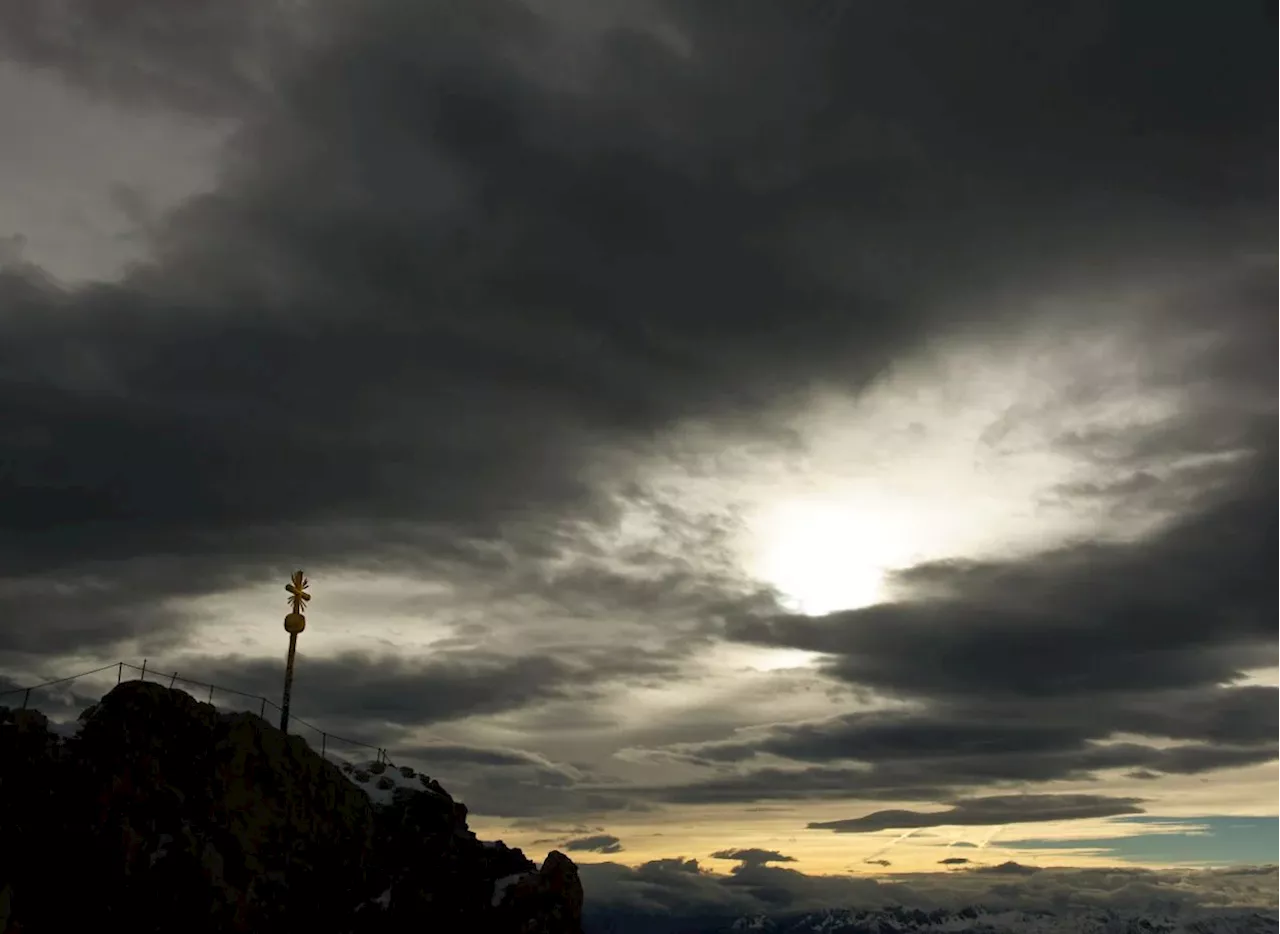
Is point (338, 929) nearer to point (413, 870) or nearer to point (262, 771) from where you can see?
point (413, 870)

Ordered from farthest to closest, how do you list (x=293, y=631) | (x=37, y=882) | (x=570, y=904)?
(x=293, y=631)
(x=570, y=904)
(x=37, y=882)

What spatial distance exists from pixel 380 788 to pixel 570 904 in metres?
23.4

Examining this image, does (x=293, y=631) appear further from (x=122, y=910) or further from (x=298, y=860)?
(x=122, y=910)

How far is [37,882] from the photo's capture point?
66562mm

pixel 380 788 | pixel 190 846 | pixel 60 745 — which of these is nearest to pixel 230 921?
pixel 190 846

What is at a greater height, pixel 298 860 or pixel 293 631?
pixel 293 631

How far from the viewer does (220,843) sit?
75062 millimetres

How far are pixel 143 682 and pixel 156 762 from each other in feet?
23.9

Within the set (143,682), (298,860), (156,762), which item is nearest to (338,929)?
(298,860)

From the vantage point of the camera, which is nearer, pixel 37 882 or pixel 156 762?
pixel 37 882

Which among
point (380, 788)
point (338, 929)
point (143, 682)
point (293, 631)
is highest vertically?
point (293, 631)

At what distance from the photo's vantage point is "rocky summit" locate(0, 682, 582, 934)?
6806 centimetres

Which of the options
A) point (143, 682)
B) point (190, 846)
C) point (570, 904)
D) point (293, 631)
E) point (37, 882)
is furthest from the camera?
point (293, 631)

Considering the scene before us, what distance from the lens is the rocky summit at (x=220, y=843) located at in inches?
2680
